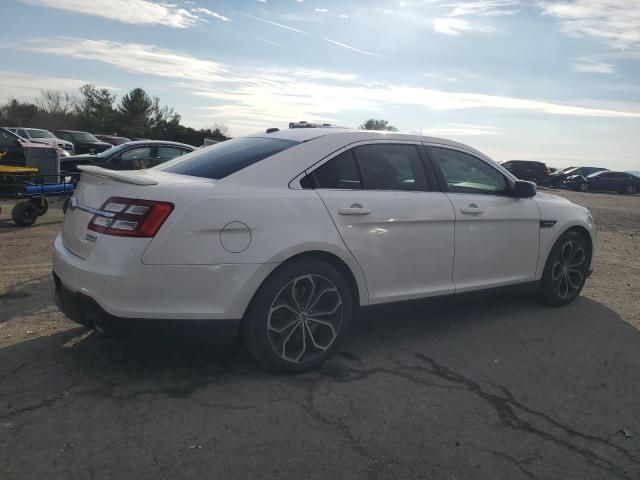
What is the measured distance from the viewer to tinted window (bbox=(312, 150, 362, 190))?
387 cm

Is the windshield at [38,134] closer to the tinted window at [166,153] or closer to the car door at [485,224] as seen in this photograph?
the tinted window at [166,153]

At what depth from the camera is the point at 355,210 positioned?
12.7 feet

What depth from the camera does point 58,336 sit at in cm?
418

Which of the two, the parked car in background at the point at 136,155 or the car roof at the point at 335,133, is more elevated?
the car roof at the point at 335,133

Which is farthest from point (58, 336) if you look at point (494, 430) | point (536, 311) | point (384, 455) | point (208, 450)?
point (536, 311)

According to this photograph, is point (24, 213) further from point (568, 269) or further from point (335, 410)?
point (568, 269)

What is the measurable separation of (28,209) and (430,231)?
7960mm

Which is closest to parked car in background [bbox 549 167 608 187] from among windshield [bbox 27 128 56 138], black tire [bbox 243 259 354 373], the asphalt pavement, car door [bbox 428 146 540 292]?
windshield [bbox 27 128 56 138]

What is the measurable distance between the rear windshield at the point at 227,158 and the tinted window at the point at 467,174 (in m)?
1.41

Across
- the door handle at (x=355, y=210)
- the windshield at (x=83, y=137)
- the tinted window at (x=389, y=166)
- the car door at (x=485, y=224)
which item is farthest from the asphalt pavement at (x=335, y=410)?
the windshield at (x=83, y=137)

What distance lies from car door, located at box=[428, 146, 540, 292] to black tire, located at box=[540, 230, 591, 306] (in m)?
0.28

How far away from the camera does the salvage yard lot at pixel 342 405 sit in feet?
8.91

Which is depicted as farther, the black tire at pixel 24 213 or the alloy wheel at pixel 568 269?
the black tire at pixel 24 213

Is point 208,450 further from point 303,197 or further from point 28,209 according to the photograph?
point 28,209
